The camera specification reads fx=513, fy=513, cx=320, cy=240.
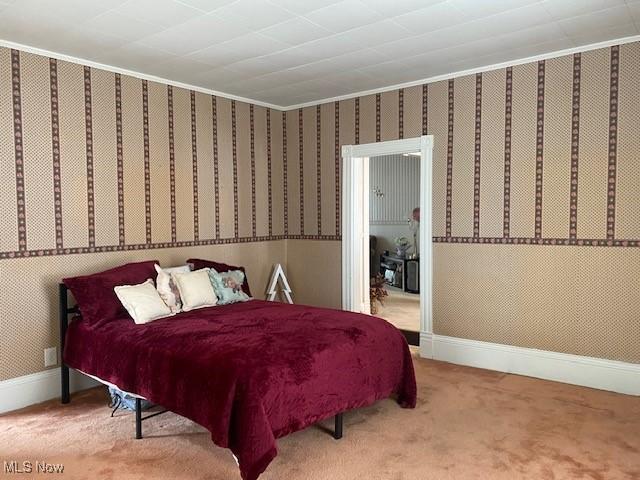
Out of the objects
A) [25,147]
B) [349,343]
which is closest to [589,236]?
[349,343]

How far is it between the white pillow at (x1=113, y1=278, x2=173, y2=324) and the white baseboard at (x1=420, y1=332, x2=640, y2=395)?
241cm

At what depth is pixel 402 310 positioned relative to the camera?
7047 millimetres

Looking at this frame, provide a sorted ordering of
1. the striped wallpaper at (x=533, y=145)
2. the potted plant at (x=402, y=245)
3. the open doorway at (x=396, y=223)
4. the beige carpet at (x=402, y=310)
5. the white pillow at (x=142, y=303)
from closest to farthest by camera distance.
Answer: the white pillow at (x=142, y=303)
the striped wallpaper at (x=533, y=145)
the beige carpet at (x=402, y=310)
the open doorway at (x=396, y=223)
the potted plant at (x=402, y=245)

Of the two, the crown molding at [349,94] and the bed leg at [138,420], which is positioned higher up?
the crown molding at [349,94]

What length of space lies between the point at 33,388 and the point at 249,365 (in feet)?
6.90

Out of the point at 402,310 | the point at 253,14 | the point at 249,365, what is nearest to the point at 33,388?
the point at 249,365

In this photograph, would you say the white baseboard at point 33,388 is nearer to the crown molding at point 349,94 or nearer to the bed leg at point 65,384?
the bed leg at point 65,384

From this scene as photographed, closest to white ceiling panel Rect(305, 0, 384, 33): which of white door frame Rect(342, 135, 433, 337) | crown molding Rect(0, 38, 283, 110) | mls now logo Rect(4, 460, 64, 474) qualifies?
white door frame Rect(342, 135, 433, 337)

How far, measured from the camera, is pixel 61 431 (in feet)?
10.6

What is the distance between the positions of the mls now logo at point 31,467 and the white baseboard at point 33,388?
3.08ft

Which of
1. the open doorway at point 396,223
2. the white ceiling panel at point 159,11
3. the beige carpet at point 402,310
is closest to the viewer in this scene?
the white ceiling panel at point 159,11

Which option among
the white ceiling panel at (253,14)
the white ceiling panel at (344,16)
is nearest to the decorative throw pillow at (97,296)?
the white ceiling panel at (253,14)

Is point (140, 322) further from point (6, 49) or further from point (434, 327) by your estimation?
point (434, 327)

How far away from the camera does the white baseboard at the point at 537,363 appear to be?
3.81 metres
